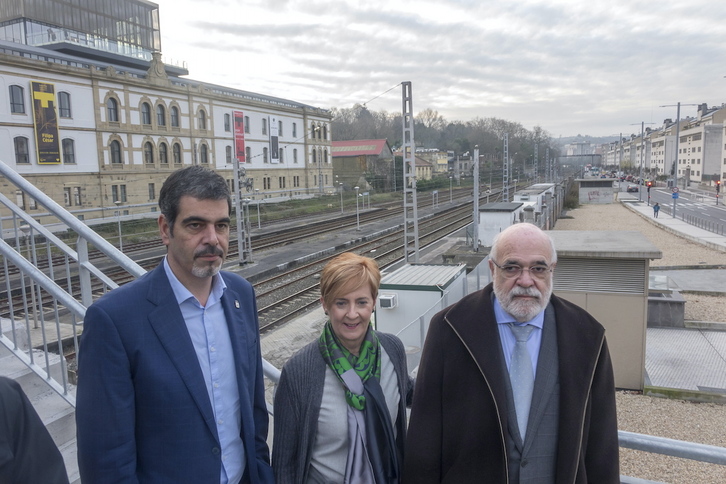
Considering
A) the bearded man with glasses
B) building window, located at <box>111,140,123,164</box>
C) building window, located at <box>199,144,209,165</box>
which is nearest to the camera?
the bearded man with glasses

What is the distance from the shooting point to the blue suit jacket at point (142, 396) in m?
1.74

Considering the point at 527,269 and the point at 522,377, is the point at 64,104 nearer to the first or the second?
the point at 527,269

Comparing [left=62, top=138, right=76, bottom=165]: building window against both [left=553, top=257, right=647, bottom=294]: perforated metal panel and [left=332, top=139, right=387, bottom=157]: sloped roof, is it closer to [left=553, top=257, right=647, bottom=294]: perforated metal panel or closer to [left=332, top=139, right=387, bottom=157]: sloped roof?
[left=553, top=257, right=647, bottom=294]: perforated metal panel

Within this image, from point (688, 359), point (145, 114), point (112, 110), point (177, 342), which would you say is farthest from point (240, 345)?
point (145, 114)

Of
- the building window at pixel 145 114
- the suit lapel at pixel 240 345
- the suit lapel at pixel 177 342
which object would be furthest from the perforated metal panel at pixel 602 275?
the building window at pixel 145 114

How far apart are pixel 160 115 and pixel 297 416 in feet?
131

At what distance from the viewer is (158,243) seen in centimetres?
2494

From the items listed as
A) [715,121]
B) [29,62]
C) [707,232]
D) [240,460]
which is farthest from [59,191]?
[715,121]

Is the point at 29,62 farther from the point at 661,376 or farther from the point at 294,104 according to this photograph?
the point at 661,376

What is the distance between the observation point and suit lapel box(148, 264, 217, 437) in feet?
6.07

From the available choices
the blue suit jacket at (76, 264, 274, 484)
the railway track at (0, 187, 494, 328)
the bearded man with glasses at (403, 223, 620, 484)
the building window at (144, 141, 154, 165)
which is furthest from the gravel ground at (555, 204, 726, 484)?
the building window at (144, 141, 154, 165)

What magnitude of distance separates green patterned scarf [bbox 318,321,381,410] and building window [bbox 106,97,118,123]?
36.2 m

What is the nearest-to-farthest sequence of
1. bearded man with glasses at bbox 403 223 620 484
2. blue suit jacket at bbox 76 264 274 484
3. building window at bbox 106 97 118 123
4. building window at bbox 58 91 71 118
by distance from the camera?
blue suit jacket at bbox 76 264 274 484 < bearded man with glasses at bbox 403 223 620 484 < building window at bbox 58 91 71 118 < building window at bbox 106 97 118 123

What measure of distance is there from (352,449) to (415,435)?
257 mm
